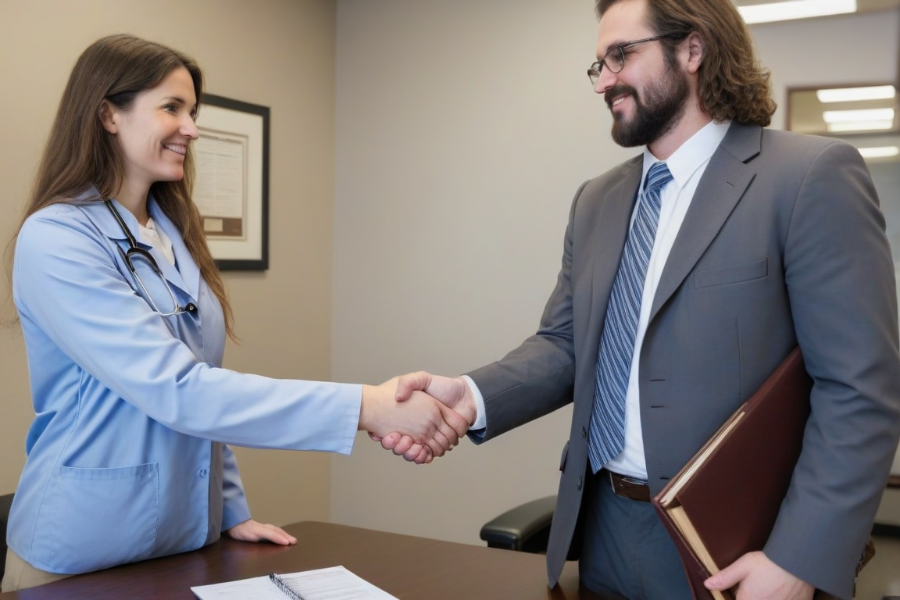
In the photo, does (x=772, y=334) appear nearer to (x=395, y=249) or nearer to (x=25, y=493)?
(x=25, y=493)

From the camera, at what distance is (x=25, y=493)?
1.81 metres

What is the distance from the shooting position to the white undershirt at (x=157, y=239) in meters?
1.97

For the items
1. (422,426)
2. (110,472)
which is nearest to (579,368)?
(422,426)

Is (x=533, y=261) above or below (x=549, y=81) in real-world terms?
below

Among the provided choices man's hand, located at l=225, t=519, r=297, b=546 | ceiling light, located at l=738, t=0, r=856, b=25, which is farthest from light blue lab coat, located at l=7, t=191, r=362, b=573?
ceiling light, located at l=738, t=0, r=856, b=25

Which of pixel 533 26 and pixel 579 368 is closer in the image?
pixel 579 368

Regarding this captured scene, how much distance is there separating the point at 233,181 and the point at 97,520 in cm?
213

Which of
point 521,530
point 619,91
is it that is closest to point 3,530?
point 521,530

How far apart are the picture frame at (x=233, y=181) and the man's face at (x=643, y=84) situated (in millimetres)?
2048

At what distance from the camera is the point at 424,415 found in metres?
2.08

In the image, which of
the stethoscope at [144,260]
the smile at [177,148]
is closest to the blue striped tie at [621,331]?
the stethoscope at [144,260]

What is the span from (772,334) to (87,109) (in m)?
1.51

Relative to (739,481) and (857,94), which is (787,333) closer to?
(739,481)

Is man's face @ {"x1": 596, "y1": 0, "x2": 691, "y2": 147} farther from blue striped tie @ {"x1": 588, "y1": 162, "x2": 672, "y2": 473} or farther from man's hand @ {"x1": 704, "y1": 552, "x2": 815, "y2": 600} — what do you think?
man's hand @ {"x1": 704, "y1": 552, "x2": 815, "y2": 600}
